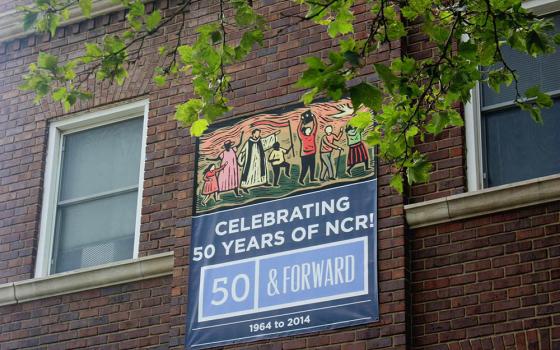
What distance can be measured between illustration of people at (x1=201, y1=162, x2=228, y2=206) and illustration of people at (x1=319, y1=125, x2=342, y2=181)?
1.10 meters

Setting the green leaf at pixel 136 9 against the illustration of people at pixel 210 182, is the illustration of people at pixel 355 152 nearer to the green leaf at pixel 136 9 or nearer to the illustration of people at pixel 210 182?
the illustration of people at pixel 210 182

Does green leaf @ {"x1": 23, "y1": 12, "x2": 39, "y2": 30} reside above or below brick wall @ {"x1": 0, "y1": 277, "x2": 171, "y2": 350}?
above

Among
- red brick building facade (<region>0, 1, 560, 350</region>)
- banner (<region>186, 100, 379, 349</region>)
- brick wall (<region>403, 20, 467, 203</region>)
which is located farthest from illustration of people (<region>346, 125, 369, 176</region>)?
brick wall (<region>403, 20, 467, 203</region>)

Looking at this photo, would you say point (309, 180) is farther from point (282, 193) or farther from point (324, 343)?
point (324, 343)

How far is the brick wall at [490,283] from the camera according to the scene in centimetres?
1102

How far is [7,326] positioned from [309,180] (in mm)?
3633

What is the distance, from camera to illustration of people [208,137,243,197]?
512 inches

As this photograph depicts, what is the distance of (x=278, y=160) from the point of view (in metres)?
12.9

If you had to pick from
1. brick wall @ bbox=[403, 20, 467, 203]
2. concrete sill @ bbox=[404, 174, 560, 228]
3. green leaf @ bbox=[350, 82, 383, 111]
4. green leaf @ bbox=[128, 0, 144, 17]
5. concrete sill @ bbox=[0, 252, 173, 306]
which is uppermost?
green leaf @ bbox=[128, 0, 144, 17]

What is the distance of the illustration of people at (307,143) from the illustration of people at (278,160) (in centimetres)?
16

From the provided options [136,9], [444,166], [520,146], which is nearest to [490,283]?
[444,166]

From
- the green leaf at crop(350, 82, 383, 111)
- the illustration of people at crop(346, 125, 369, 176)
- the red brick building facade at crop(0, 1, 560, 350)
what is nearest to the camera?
the green leaf at crop(350, 82, 383, 111)

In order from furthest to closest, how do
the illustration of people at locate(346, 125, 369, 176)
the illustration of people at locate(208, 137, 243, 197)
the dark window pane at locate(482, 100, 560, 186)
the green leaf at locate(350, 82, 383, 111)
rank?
the illustration of people at locate(208, 137, 243, 197)
the illustration of people at locate(346, 125, 369, 176)
the dark window pane at locate(482, 100, 560, 186)
the green leaf at locate(350, 82, 383, 111)

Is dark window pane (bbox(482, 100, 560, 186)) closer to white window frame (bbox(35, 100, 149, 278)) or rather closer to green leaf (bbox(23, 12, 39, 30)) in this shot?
white window frame (bbox(35, 100, 149, 278))
